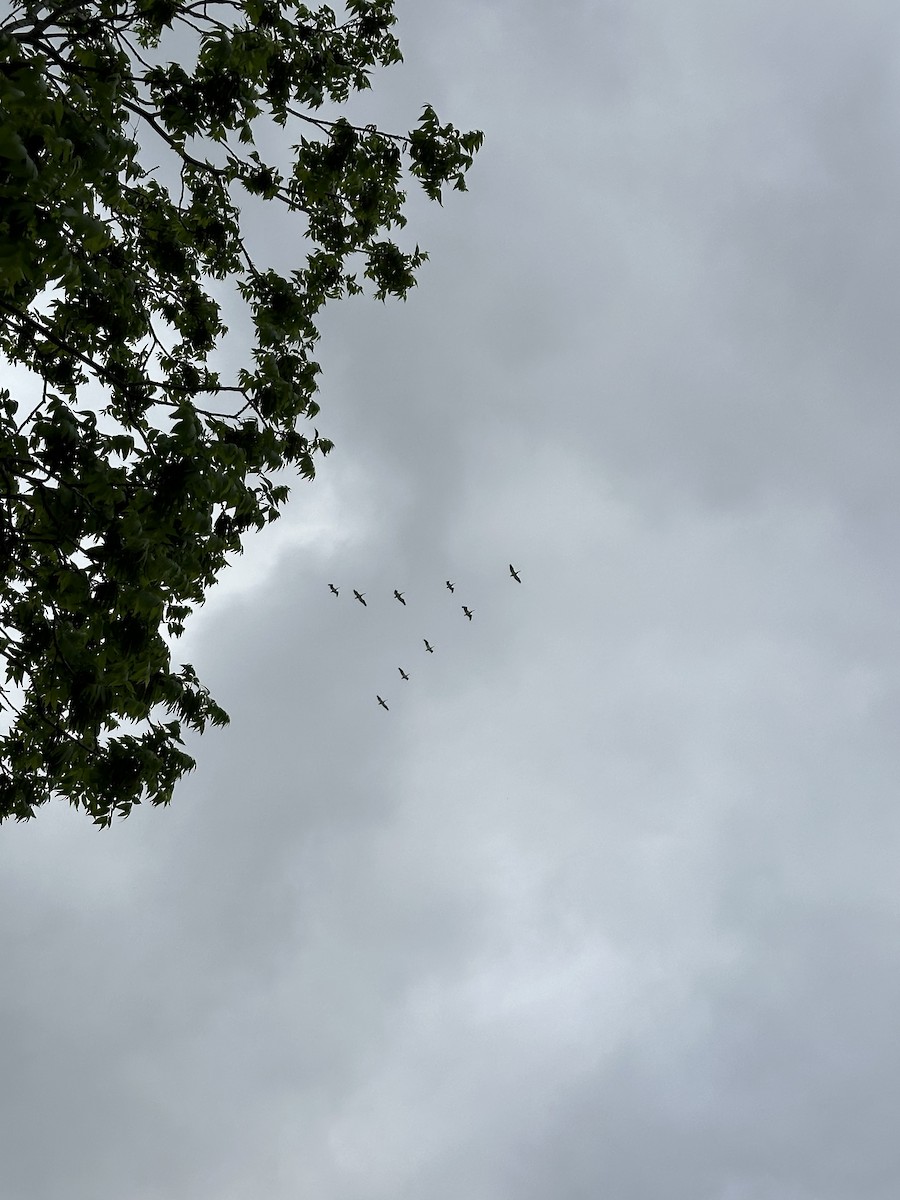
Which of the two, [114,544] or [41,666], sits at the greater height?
[114,544]

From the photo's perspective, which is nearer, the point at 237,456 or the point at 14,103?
the point at 14,103

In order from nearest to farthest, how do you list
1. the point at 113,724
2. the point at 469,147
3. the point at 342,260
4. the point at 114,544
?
the point at 114,544
the point at 113,724
the point at 469,147
the point at 342,260

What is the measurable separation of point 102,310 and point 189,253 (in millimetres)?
4069

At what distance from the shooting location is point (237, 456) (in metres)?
10.1

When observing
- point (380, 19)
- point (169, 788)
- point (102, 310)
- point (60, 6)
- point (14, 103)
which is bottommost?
point (169, 788)

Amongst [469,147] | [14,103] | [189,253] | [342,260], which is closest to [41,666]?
[14,103]

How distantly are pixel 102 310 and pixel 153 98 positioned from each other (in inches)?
165

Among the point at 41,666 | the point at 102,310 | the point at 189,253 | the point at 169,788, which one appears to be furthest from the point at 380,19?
the point at 169,788

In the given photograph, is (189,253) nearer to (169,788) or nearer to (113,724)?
(113,724)

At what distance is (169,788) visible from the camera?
38.1ft

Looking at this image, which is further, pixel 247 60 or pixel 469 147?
pixel 469 147

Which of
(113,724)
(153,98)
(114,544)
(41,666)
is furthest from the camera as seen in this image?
(153,98)

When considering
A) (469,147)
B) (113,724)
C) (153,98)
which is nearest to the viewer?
(113,724)

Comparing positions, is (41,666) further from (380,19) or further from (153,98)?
(380,19)
